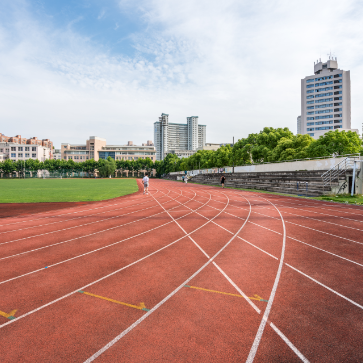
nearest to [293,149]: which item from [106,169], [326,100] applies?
[326,100]

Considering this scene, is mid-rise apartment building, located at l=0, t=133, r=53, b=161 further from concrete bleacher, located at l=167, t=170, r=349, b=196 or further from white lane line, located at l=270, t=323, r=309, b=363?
white lane line, located at l=270, t=323, r=309, b=363

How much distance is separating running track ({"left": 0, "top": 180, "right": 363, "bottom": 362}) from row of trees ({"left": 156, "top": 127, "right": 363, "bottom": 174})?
30534mm

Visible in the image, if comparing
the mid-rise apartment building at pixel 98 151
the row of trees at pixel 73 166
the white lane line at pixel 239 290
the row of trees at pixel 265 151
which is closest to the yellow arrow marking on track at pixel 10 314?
the white lane line at pixel 239 290

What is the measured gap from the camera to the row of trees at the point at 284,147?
33.4 meters

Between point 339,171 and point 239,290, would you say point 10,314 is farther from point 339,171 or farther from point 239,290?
point 339,171

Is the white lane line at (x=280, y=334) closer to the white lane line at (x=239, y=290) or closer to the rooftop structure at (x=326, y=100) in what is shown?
the white lane line at (x=239, y=290)

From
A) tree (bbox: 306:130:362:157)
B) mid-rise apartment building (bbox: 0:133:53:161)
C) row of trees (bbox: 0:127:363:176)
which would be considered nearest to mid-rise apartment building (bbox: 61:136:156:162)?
mid-rise apartment building (bbox: 0:133:53:161)

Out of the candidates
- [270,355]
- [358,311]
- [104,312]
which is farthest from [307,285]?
[104,312]

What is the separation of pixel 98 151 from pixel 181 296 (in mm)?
138153

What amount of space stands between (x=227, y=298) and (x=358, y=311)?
7.08ft

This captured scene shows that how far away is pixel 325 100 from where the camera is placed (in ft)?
301

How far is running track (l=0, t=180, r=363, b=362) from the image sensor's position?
3.04m

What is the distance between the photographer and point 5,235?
8.35 m

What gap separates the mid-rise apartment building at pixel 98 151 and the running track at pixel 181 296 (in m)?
128
